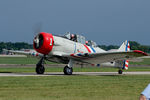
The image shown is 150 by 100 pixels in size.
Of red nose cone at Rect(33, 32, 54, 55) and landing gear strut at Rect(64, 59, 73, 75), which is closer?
red nose cone at Rect(33, 32, 54, 55)

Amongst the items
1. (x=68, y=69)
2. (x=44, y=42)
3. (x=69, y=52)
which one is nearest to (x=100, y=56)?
(x=69, y=52)

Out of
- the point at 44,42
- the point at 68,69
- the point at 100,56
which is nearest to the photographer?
the point at 44,42

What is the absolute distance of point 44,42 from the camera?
20.9m

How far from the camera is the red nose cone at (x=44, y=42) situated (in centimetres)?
2088

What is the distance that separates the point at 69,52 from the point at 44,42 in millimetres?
2023

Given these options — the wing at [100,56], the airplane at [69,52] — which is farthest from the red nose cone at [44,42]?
the wing at [100,56]

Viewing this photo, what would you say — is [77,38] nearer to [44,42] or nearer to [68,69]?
[68,69]

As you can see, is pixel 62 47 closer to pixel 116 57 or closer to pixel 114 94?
pixel 116 57

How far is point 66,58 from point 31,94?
11.1 m

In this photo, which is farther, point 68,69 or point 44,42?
point 68,69

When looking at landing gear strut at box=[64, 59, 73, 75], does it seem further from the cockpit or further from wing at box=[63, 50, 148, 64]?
the cockpit

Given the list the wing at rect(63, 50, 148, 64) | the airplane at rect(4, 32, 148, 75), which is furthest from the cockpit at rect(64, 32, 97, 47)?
the wing at rect(63, 50, 148, 64)

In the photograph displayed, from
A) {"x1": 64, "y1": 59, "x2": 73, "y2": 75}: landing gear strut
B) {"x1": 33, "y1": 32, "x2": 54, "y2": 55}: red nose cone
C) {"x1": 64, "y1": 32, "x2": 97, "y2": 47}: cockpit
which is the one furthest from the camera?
{"x1": 64, "y1": 32, "x2": 97, "y2": 47}: cockpit

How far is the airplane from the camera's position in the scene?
21.1 m
